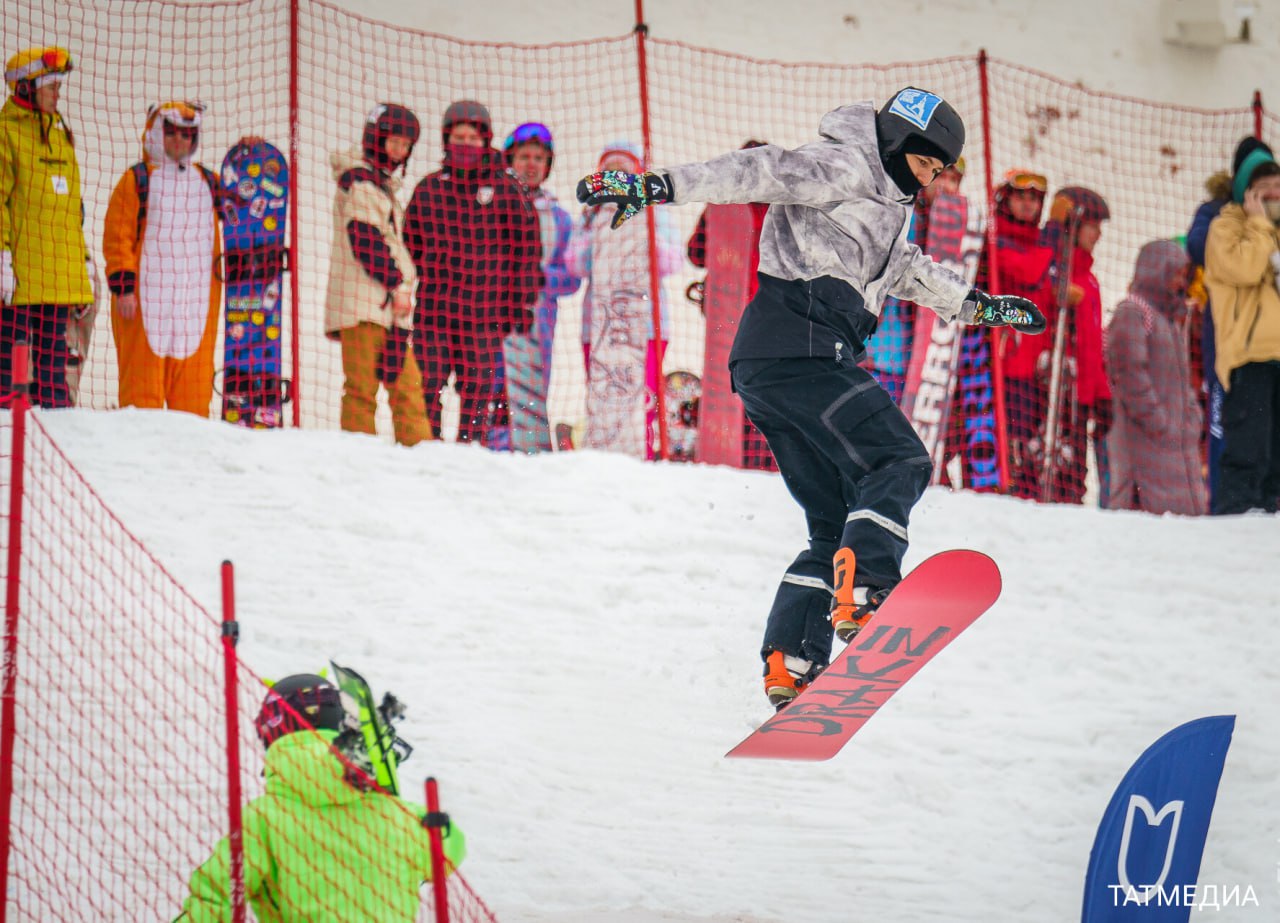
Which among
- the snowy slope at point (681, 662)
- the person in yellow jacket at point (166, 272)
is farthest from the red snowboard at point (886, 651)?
the person in yellow jacket at point (166, 272)

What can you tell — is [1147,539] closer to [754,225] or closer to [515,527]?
[754,225]

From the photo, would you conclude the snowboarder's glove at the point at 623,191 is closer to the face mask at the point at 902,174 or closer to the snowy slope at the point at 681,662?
the face mask at the point at 902,174

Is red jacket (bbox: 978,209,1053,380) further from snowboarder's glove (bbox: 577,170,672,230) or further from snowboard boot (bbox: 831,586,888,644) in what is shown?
snowboarder's glove (bbox: 577,170,672,230)

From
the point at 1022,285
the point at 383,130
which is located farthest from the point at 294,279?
the point at 1022,285

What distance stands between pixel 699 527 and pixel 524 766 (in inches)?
70.3

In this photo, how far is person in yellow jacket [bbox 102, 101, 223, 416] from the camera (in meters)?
7.74

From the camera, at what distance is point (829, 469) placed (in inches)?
193

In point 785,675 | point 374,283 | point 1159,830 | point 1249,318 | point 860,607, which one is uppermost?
point 374,283

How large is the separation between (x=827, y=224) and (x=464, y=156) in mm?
3808

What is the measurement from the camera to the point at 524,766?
6582mm

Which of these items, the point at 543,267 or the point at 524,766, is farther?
the point at 543,267

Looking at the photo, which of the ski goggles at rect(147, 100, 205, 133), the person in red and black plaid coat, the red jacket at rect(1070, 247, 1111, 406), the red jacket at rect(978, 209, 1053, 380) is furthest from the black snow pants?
the red jacket at rect(1070, 247, 1111, 406)

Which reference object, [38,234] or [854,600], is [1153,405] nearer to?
[854,600]

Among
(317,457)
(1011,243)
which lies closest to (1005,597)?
(1011,243)
